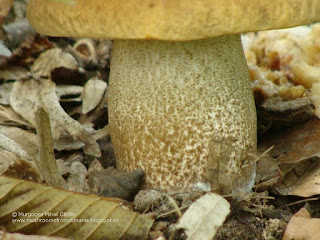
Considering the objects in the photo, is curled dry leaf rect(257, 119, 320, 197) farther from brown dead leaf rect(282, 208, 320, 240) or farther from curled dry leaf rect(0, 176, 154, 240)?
curled dry leaf rect(0, 176, 154, 240)

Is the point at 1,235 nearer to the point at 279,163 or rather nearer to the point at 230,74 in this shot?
the point at 230,74

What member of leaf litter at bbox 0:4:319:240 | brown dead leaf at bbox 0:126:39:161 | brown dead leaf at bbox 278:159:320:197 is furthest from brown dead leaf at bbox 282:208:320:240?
brown dead leaf at bbox 0:126:39:161

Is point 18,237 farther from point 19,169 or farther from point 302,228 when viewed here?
point 302,228

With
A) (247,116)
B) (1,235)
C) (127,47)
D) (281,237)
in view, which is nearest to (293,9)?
(247,116)

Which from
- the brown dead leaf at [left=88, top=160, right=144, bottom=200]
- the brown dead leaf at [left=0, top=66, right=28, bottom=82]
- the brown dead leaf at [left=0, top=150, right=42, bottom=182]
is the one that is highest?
the brown dead leaf at [left=0, top=66, right=28, bottom=82]

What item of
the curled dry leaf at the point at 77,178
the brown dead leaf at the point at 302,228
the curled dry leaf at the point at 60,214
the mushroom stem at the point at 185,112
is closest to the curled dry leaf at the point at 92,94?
the curled dry leaf at the point at 77,178

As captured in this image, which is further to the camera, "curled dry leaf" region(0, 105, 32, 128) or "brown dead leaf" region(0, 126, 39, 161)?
"curled dry leaf" region(0, 105, 32, 128)

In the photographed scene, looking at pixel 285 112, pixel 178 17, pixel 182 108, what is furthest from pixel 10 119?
pixel 285 112
